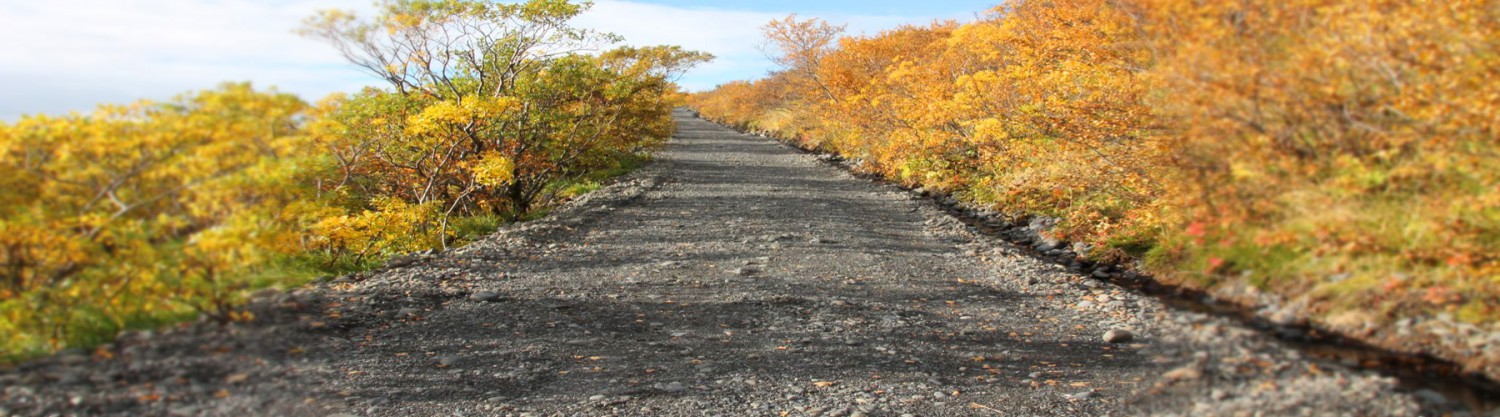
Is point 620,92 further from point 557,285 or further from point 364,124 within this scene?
point 557,285

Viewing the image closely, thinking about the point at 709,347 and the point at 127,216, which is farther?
the point at 709,347

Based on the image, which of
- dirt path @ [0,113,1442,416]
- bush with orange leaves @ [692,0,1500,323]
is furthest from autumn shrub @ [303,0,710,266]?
bush with orange leaves @ [692,0,1500,323]

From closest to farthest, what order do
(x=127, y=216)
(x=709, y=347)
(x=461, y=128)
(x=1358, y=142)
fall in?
(x=1358, y=142) < (x=127, y=216) < (x=709, y=347) < (x=461, y=128)

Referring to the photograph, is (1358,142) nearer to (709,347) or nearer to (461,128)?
(709,347)

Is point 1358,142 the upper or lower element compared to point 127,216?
upper

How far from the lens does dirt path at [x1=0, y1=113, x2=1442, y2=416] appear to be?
1.88 meters

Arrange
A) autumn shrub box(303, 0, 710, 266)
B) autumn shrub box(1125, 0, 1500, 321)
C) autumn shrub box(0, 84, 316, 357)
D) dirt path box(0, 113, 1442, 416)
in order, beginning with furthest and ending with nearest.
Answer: autumn shrub box(303, 0, 710, 266) → dirt path box(0, 113, 1442, 416) → autumn shrub box(0, 84, 316, 357) → autumn shrub box(1125, 0, 1500, 321)

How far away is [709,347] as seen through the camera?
573 cm

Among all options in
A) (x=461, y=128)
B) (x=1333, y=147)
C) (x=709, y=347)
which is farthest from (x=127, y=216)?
(x=461, y=128)

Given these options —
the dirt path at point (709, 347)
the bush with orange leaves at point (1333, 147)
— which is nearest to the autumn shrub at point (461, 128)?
the dirt path at point (709, 347)

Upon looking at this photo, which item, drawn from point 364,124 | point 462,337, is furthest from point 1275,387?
point 364,124

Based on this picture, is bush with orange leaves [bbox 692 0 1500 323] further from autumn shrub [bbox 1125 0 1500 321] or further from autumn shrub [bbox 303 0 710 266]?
autumn shrub [bbox 303 0 710 266]

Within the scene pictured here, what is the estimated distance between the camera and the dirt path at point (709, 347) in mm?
1882

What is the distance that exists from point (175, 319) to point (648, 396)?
3.12 metres
